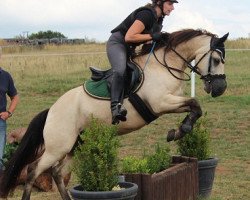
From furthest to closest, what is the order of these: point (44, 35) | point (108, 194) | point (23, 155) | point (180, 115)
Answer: point (44, 35) < point (180, 115) < point (23, 155) < point (108, 194)

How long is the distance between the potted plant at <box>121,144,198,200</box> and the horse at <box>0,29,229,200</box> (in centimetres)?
32

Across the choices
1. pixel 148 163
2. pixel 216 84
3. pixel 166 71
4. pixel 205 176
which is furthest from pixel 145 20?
pixel 205 176

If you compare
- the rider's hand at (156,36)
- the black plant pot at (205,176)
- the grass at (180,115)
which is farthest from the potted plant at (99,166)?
the grass at (180,115)

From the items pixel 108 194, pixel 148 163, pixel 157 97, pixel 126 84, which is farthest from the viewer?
pixel 126 84

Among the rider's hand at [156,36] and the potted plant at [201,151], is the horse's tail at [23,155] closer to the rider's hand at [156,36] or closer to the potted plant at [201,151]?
the rider's hand at [156,36]

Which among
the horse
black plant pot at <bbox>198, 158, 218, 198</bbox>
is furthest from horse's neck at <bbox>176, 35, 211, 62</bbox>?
black plant pot at <bbox>198, 158, 218, 198</bbox>

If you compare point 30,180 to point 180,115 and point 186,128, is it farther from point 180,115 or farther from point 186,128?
point 180,115

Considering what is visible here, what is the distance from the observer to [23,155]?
21.7ft

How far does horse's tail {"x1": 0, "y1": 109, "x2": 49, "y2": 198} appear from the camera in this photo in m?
6.52

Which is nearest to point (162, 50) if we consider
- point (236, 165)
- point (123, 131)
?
point (123, 131)

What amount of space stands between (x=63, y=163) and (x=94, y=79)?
1.11m

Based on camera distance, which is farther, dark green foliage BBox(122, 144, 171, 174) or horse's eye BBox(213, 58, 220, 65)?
horse's eye BBox(213, 58, 220, 65)

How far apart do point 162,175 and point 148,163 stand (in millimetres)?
346

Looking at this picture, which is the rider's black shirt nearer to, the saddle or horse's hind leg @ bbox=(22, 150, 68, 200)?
the saddle
